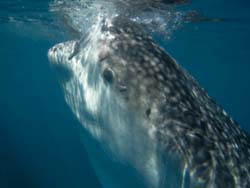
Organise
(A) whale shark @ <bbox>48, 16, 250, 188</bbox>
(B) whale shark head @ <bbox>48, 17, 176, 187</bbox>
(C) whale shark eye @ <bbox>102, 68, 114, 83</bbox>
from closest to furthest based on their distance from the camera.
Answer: (A) whale shark @ <bbox>48, 16, 250, 188</bbox> → (B) whale shark head @ <bbox>48, 17, 176, 187</bbox> → (C) whale shark eye @ <bbox>102, 68, 114, 83</bbox>

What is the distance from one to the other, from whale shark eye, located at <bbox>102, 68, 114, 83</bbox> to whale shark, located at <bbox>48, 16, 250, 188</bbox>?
0.5 inches

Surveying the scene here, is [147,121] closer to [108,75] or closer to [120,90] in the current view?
[120,90]

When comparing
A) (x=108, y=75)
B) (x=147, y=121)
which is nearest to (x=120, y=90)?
(x=108, y=75)

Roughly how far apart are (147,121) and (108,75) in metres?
0.88

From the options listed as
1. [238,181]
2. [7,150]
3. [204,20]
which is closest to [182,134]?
[238,181]

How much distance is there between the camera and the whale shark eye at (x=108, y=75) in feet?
12.9

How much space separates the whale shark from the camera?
3221 mm

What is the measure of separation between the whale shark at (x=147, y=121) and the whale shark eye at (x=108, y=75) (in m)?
0.01

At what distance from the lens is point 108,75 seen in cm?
399

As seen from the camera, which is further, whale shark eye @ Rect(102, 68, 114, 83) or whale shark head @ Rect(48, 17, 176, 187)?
whale shark eye @ Rect(102, 68, 114, 83)

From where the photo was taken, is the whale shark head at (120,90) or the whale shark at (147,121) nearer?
the whale shark at (147,121)

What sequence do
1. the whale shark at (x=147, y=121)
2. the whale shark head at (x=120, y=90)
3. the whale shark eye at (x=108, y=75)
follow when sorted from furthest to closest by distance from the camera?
the whale shark eye at (x=108, y=75), the whale shark head at (x=120, y=90), the whale shark at (x=147, y=121)

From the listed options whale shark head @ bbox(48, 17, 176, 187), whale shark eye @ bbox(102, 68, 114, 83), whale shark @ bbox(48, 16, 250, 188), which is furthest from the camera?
whale shark eye @ bbox(102, 68, 114, 83)

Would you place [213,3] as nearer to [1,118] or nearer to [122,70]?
[122,70]
